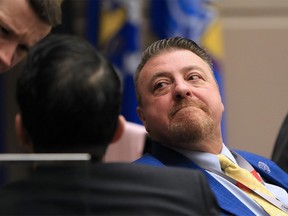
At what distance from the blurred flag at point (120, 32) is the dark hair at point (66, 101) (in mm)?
2968

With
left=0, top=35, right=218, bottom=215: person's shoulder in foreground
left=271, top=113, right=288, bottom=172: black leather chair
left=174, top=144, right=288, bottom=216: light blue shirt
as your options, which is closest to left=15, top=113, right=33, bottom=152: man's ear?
left=0, top=35, right=218, bottom=215: person's shoulder in foreground

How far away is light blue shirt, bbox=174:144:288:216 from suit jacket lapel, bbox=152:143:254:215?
0.08ft

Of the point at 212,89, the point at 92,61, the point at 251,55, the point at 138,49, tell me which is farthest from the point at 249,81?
the point at 92,61

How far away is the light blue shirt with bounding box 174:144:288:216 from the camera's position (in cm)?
208

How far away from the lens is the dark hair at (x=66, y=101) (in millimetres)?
1424

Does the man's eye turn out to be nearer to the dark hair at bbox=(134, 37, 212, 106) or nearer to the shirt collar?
the dark hair at bbox=(134, 37, 212, 106)

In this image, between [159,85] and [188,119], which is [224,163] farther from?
[159,85]

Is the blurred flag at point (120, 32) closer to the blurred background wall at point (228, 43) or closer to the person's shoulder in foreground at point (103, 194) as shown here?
the blurred background wall at point (228, 43)

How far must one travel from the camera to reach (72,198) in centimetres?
139

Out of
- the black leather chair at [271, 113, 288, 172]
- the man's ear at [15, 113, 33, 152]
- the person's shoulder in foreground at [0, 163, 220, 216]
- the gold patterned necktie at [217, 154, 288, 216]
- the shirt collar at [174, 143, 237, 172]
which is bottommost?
the black leather chair at [271, 113, 288, 172]

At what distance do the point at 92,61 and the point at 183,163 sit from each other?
78cm

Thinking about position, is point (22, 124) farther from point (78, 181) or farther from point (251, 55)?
point (251, 55)

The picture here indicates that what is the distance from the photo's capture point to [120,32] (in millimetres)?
4641

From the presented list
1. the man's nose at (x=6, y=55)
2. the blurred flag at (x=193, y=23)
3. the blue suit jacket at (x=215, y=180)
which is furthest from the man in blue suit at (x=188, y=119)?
the blurred flag at (x=193, y=23)
